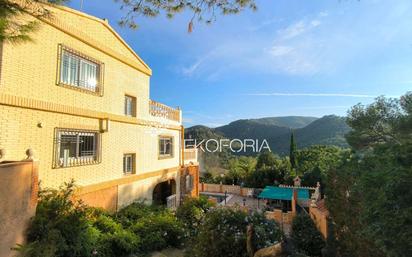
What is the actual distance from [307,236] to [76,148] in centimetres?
1165

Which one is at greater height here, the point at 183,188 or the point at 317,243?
the point at 183,188

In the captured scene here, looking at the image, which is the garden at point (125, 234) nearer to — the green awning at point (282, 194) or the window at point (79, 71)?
the window at point (79, 71)

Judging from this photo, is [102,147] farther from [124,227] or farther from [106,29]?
[106,29]

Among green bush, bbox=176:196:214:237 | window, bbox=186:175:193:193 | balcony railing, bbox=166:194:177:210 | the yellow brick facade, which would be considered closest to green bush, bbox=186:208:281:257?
green bush, bbox=176:196:214:237

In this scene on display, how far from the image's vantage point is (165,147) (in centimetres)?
1770

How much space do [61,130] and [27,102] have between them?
1.73 metres

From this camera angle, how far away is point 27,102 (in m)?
8.16

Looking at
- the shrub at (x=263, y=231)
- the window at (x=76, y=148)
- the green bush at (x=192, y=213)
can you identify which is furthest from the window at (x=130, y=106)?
the shrub at (x=263, y=231)

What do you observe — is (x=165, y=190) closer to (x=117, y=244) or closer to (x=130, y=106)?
(x=130, y=106)

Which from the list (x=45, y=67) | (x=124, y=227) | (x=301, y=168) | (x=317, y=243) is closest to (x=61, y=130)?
(x=45, y=67)

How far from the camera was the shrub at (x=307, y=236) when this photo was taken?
12.4 m

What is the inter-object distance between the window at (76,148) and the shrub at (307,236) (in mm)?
10288

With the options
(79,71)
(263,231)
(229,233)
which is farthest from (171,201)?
(263,231)

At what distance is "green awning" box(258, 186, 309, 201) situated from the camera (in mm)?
26281
